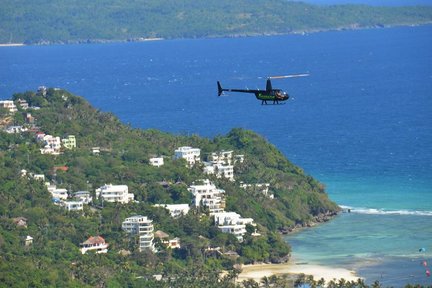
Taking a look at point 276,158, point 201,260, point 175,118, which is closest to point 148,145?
point 276,158

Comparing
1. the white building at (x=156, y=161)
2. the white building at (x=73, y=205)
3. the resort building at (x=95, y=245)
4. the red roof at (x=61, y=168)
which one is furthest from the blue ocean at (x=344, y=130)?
the red roof at (x=61, y=168)

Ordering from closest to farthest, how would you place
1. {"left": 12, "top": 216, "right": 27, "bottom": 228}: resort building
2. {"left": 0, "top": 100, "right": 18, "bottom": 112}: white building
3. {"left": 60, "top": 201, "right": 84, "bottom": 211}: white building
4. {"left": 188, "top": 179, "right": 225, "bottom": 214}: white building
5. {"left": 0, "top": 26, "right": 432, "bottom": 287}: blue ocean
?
{"left": 12, "top": 216, "right": 27, "bottom": 228}: resort building → {"left": 0, "top": 26, "right": 432, "bottom": 287}: blue ocean → {"left": 60, "top": 201, "right": 84, "bottom": 211}: white building → {"left": 188, "top": 179, "right": 225, "bottom": 214}: white building → {"left": 0, "top": 100, "right": 18, "bottom": 112}: white building

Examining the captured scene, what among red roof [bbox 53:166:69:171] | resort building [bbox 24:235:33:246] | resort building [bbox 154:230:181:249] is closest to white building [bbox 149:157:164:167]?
red roof [bbox 53:166:69:171]

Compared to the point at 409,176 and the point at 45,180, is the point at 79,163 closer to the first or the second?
the point at 45,180

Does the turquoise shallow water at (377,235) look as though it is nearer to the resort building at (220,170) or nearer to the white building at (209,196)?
the white building at (209,196)

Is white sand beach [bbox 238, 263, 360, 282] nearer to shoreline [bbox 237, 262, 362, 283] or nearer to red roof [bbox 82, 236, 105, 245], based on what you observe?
shoreline [bbox 237, 262, 362, 283]

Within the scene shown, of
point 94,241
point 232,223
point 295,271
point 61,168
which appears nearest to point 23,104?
point 61,168
